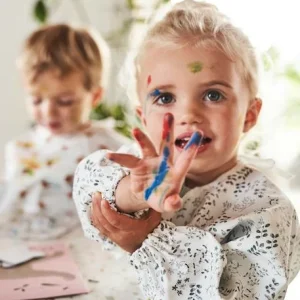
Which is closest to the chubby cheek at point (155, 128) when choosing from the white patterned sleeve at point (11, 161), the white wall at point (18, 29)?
the white patterned sleeve at point (11, 161)

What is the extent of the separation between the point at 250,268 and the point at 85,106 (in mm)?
721

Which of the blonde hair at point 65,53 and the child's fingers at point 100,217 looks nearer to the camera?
the child's fingers at point 100,217

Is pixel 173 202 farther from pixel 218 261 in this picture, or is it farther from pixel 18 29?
pixel 18 29

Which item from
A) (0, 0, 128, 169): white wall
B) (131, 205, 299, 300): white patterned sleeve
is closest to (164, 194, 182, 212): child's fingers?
(131, 205, 299, 300): white patterned sleeve

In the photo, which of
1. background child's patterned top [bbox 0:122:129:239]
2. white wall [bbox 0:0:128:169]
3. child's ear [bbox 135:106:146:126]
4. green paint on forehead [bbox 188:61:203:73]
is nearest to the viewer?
green paint on forehead [bbox 188:61:203:73]

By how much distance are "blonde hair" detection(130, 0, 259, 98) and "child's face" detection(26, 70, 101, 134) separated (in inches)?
20.7

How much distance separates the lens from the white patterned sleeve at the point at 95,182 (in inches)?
35.4

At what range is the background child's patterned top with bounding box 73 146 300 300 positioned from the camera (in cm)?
85

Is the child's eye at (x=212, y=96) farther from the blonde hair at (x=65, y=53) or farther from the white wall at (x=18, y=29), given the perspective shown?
the white wall at (x=18, y=29)

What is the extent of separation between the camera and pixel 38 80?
145 centimetres

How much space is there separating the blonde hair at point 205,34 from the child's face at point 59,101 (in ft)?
1.73

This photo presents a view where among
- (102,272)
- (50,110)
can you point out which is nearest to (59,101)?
(50,110)

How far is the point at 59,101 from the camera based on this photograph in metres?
1.45

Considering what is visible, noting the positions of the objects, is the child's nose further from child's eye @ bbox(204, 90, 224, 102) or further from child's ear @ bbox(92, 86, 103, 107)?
child's eye @ bbox(204, 90, 224, 102)
